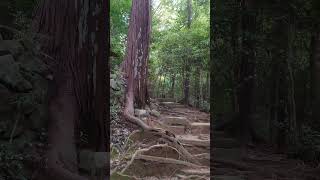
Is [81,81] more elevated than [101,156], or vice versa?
[81,81]

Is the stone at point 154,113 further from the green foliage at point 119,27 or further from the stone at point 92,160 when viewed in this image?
the stone at point 92,160

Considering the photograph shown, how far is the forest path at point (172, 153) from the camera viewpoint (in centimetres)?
446

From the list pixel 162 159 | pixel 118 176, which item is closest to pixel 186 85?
pixel 162 159

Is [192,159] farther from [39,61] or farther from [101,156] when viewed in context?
[39,61]

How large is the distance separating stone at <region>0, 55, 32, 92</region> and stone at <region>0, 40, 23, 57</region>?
61 millimetres

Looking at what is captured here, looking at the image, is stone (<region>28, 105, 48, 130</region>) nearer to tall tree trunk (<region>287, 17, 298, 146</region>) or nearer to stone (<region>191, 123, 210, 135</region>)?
tall tree trunk (<region>287, 17, 298, 146</region>)

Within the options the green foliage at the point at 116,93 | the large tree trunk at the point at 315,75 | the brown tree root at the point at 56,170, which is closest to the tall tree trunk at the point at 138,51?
the green foliage at the point at 116,93

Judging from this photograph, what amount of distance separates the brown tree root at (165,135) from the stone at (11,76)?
2192 mm

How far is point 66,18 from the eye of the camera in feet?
10.9

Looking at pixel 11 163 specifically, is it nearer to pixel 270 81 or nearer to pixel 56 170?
pixel 56 170

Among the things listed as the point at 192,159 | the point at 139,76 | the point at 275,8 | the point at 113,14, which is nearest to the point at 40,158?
the point at 192,159

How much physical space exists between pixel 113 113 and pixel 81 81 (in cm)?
198

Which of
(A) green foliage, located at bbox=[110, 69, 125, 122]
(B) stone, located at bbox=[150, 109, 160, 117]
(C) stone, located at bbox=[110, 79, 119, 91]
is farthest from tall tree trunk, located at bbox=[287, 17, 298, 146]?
(C) stone, located at bbox=[110, 79, 119, 91]

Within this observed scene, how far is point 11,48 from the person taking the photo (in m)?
3.26
